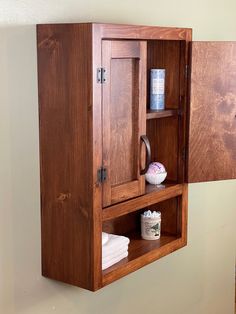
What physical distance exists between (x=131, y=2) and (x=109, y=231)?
2.78 feet

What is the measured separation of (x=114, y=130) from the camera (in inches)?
73.0

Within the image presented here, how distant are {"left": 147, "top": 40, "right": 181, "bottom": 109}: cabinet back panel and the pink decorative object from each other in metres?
0.23

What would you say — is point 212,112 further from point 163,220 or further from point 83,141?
point 83,141

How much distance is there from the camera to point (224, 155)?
2.24m

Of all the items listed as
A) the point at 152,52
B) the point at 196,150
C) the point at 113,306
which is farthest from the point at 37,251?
the point at 152,52

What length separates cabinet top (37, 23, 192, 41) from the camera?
1.69 metres

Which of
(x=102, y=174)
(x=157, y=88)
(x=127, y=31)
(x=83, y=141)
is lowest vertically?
(x=102, y=174)

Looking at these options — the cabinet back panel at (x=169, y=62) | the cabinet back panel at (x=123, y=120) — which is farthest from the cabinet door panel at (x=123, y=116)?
the cabinet back panel at (x=169, y=62)

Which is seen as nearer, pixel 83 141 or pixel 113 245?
pixel 83 141

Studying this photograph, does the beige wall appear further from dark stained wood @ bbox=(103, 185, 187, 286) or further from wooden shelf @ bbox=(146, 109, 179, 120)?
wooden shelf @ bbox=(146, 109, 179, 120)

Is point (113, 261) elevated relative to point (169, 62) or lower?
lower

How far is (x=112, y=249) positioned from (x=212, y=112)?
639mm

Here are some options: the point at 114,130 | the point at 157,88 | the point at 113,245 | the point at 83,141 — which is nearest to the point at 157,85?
the point at 157,88

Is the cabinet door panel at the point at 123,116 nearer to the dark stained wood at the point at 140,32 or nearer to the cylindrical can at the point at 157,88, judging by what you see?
the dark stained wood at the point at 140,32
